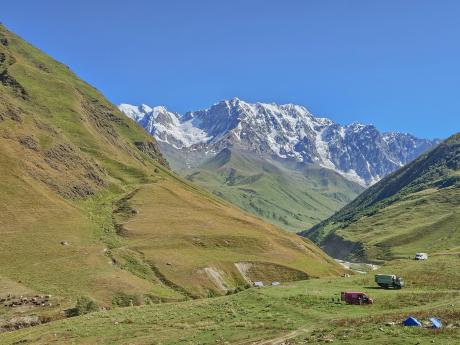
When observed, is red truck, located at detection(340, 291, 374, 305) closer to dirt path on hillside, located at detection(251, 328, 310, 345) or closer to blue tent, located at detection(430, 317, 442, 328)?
dirt path on hillside, located at detection(251, 328, 310, 345)

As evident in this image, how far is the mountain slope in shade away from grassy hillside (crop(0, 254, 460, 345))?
23.2m

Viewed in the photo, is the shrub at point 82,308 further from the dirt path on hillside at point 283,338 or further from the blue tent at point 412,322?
the blue tent at point 412,322

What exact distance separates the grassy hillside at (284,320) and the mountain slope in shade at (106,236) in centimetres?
2323

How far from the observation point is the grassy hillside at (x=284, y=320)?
47688 millimetres

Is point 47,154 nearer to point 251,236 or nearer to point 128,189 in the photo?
point 128,189

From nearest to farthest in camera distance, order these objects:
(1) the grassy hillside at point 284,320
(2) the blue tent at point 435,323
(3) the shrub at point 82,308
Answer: (2) the blue tent at point 435,323 → (1) the grassy hillside at point 284,320 → (3) the shrub at point 82,308

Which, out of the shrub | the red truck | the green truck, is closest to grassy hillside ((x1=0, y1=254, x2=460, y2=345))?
the red truck

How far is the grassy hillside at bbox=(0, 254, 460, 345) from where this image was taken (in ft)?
156

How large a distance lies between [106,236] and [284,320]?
79330 mm

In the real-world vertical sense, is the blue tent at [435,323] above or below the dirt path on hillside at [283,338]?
above

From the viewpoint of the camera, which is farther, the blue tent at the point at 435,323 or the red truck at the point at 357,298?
the red truck at the point at 357,298

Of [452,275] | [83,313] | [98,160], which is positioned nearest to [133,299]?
[83,313]

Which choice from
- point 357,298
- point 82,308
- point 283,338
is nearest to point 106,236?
point 82,308

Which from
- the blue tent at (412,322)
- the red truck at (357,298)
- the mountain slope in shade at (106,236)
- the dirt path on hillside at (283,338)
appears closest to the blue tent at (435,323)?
the blue tent at (412,322)
